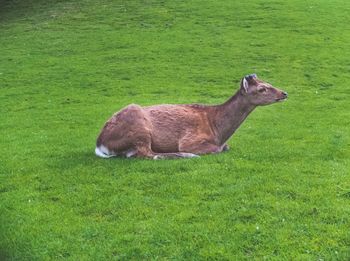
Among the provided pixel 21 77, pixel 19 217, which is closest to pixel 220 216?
pixel 19 217

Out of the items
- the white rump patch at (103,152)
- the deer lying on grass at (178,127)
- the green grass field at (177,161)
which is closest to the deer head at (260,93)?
the deer lying on grass at (178,127)

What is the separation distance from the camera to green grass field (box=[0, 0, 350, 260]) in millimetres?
7906

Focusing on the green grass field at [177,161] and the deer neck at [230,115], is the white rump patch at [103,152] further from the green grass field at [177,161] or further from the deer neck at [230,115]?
the deer neck at [230,115]

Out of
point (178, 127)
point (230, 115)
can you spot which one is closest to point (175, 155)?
point (178, 127)

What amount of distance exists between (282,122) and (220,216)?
7.37m

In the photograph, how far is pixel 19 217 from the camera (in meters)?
9.08

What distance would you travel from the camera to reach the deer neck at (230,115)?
12.0 metres

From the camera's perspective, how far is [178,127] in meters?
11.7

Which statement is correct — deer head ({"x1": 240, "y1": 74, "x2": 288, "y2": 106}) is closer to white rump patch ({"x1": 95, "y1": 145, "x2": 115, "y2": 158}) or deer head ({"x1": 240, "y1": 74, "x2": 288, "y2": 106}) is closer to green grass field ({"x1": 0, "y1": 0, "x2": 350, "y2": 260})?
green grass field ({"x1": 0, "y1": 0, "x2": 350, "y2": 260})

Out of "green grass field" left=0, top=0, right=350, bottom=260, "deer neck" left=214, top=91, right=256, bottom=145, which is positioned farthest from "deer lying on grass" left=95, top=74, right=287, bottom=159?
"green grass field" left=0, top=0, right=350, bottom=260

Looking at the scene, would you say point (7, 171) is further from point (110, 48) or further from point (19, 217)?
point (110, 48)

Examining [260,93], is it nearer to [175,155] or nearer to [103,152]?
[175,155]

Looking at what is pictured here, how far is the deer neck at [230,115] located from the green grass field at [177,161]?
403 mm

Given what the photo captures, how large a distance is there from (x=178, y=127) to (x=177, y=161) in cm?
95
